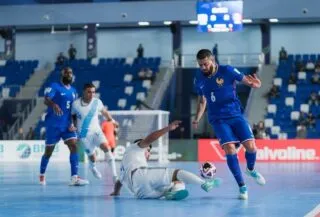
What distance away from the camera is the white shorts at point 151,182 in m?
11.2

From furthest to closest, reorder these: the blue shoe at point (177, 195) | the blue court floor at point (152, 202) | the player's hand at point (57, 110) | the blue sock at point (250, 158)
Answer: the player's hand at point (57, 110), the blue sock at point (250, 158), the blue shoe at point (177, 195), the blue court floor at point (152, 202)

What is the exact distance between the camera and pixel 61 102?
15.0 meters

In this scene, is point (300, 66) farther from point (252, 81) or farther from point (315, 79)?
point (252, 81)

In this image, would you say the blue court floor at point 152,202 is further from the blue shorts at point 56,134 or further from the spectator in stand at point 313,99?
the spectator in stand at point 313,99

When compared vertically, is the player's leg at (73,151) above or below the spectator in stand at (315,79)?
below

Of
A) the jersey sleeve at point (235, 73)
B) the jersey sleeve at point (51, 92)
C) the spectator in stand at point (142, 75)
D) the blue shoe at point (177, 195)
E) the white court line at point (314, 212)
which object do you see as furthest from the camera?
the spectator in stand at point (142, 75)

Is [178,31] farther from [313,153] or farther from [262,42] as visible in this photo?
[313,153]

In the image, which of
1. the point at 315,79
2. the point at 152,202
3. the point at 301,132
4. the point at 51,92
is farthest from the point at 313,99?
the point at 152,202

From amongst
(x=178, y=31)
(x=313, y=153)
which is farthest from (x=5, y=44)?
(x=313, y=153)

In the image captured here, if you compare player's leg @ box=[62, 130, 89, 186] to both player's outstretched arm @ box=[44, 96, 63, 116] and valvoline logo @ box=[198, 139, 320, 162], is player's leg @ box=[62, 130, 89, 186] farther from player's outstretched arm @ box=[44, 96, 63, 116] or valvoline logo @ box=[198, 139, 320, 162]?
valvoline logo @ box=[198, 139, 320, 162]

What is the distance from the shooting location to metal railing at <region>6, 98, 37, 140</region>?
36.6m

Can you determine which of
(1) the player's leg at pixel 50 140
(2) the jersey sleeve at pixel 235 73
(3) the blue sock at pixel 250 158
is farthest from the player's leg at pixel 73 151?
(2) the jersey sleeve at pixel 235 73

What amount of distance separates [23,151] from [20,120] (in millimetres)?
9403

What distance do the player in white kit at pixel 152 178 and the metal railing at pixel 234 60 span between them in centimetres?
3097
